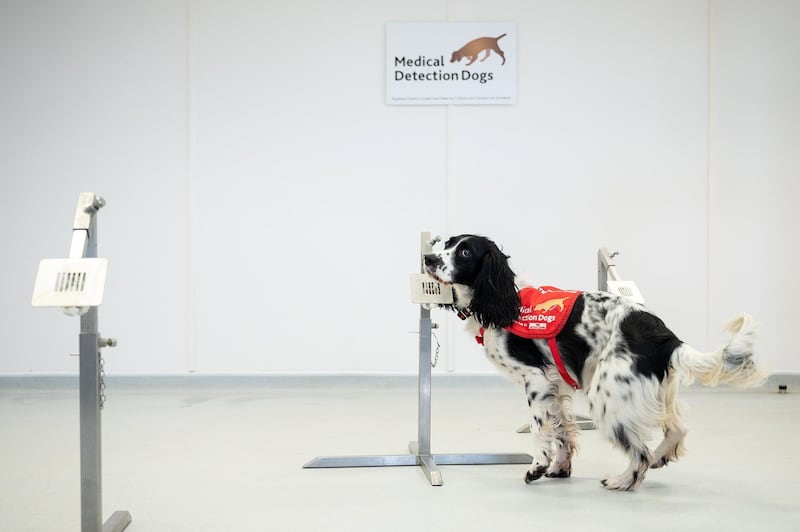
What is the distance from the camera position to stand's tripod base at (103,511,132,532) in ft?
9.26

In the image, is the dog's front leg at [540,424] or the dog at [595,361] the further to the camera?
the dog's front leg at [540,424]

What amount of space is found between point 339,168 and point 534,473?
3562mm

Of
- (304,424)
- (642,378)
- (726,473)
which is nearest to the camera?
(642,378)

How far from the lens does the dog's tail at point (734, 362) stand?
3109mm

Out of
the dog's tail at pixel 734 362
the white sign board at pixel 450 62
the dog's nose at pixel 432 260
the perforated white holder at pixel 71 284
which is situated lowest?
the dog's tail at pixel 734 362

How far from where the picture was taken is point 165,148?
21.0 feet

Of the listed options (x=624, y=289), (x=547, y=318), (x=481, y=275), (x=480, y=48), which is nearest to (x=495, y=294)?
(x=481, y=275)

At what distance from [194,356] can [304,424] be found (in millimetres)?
1811

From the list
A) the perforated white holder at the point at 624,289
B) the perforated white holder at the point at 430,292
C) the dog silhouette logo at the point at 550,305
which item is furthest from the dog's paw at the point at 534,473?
the perforated white holder at the point at 624,289

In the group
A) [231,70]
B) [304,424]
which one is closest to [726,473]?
[304,424]

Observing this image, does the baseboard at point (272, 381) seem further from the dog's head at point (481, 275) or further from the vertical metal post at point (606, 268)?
the dog's head at point (481, 275)

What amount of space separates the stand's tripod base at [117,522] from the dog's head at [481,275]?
5.48 ft

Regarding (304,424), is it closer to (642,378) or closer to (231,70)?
(642,378)

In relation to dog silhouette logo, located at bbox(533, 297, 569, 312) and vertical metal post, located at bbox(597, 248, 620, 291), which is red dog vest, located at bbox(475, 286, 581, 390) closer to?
dog silhouette logo, located at bbox(533, 297, 569, 312)
